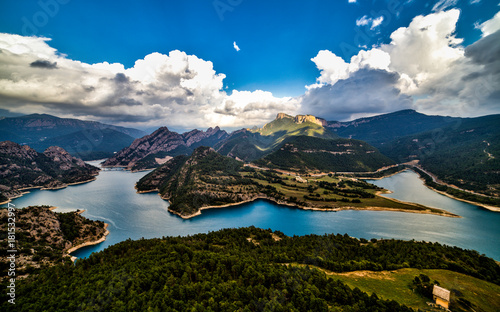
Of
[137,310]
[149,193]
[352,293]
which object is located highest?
[352,293]

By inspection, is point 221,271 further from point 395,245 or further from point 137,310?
point 395,245

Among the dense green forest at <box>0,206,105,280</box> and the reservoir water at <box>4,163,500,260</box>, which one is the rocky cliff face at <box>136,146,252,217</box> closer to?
the reservoir water at <box>4,163,500,260</box>

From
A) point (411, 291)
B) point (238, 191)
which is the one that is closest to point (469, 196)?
point (411, 291)

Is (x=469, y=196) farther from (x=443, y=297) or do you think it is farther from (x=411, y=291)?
(x=443, y=297)

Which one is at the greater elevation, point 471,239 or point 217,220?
point 471,239

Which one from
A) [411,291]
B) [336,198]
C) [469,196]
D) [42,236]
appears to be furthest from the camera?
[336,198]

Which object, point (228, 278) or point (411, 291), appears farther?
point (228, 278)

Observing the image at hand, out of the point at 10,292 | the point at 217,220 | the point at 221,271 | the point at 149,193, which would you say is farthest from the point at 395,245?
the point at 149,193
